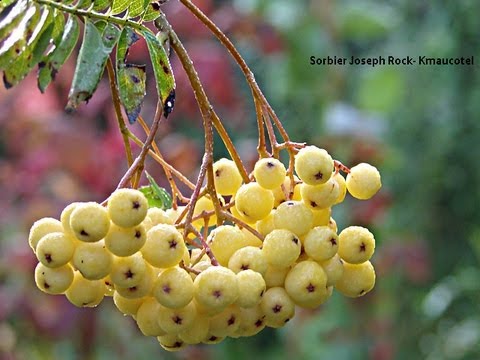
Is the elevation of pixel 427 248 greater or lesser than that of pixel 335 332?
greater

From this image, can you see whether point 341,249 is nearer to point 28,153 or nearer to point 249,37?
point 28,153

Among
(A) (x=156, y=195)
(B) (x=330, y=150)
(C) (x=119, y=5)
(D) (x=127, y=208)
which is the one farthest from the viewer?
(B) (x=330, y=150)

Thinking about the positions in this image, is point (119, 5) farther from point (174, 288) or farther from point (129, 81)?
point (174, 288)

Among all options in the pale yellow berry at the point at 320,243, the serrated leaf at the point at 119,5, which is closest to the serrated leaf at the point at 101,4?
the serrated leaf at the point at 119,5

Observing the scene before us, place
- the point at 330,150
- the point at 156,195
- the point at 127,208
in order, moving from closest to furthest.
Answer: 1. the point at 127,208
2. the point at 156,195
3. the point at 330,150

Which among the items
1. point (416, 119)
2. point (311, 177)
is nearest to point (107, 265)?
point (311, 177)

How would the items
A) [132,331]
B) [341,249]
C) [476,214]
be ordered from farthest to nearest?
1. [476,214]
2. [132,331]
3. [341,249]

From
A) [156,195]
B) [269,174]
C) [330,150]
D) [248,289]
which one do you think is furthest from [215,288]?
[330,150]

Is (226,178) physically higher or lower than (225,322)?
higher
